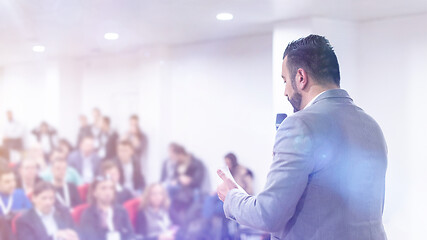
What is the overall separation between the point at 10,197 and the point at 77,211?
18.4 inches

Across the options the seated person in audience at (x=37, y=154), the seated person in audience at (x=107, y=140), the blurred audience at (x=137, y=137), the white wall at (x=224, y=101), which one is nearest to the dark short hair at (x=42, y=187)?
the seated person in audience at (x=37, y=154)

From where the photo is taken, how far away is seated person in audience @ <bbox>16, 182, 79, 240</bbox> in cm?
322

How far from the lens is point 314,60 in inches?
36.4

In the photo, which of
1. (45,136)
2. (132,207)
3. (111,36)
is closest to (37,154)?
(45,136)

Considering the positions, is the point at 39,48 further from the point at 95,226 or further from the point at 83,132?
the point at 95,226

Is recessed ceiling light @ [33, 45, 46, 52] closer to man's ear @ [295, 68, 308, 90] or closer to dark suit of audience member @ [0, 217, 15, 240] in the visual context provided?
dark suit of audience member @ [0, 217, 15, 240]

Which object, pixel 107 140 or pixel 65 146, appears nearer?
pixel 65 146

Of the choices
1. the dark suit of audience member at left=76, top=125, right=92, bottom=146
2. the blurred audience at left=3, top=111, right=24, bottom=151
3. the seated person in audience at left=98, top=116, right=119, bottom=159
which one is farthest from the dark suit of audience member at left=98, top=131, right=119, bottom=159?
the blurred audience at left=3, top=111, right=24, bottom=151

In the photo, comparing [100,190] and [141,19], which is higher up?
[141,19]

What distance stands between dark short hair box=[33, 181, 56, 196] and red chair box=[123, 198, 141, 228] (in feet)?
1.85

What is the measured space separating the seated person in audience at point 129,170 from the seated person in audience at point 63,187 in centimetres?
39

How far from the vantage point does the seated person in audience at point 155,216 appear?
12.2ft

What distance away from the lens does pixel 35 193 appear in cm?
335

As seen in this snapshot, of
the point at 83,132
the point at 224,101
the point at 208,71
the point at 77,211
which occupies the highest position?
the point at 208,71
